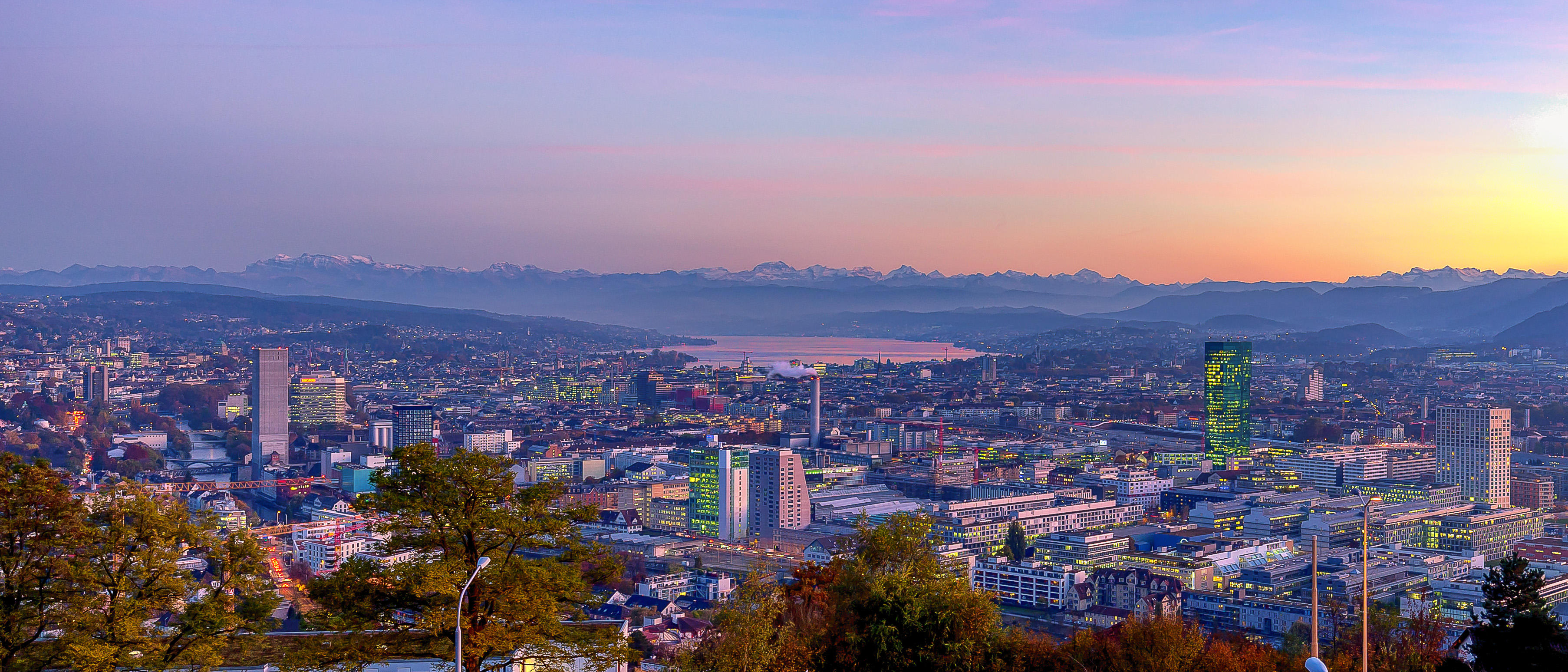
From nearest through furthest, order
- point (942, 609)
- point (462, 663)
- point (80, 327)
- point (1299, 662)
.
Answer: point (462, 663) < point (942, 609) < point (1299, 662) < point (80, 327)

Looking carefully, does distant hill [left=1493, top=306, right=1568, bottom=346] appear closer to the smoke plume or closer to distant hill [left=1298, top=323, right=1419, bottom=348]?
distant hill [left=1298, top=323, right=1419, bottom=348]

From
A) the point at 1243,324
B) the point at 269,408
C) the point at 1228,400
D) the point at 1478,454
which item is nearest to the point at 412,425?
the point at 269,408

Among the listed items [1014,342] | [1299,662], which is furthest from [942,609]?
[1014,342]

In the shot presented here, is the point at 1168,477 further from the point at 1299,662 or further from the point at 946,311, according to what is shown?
the point at 946,311

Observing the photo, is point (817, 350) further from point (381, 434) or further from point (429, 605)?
point (429, 605)

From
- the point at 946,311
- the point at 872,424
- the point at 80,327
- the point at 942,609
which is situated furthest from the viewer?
the point at 946,311

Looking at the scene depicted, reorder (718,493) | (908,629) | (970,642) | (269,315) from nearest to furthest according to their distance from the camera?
(970,642) → (908,629) → (718,493) → (269,315)
